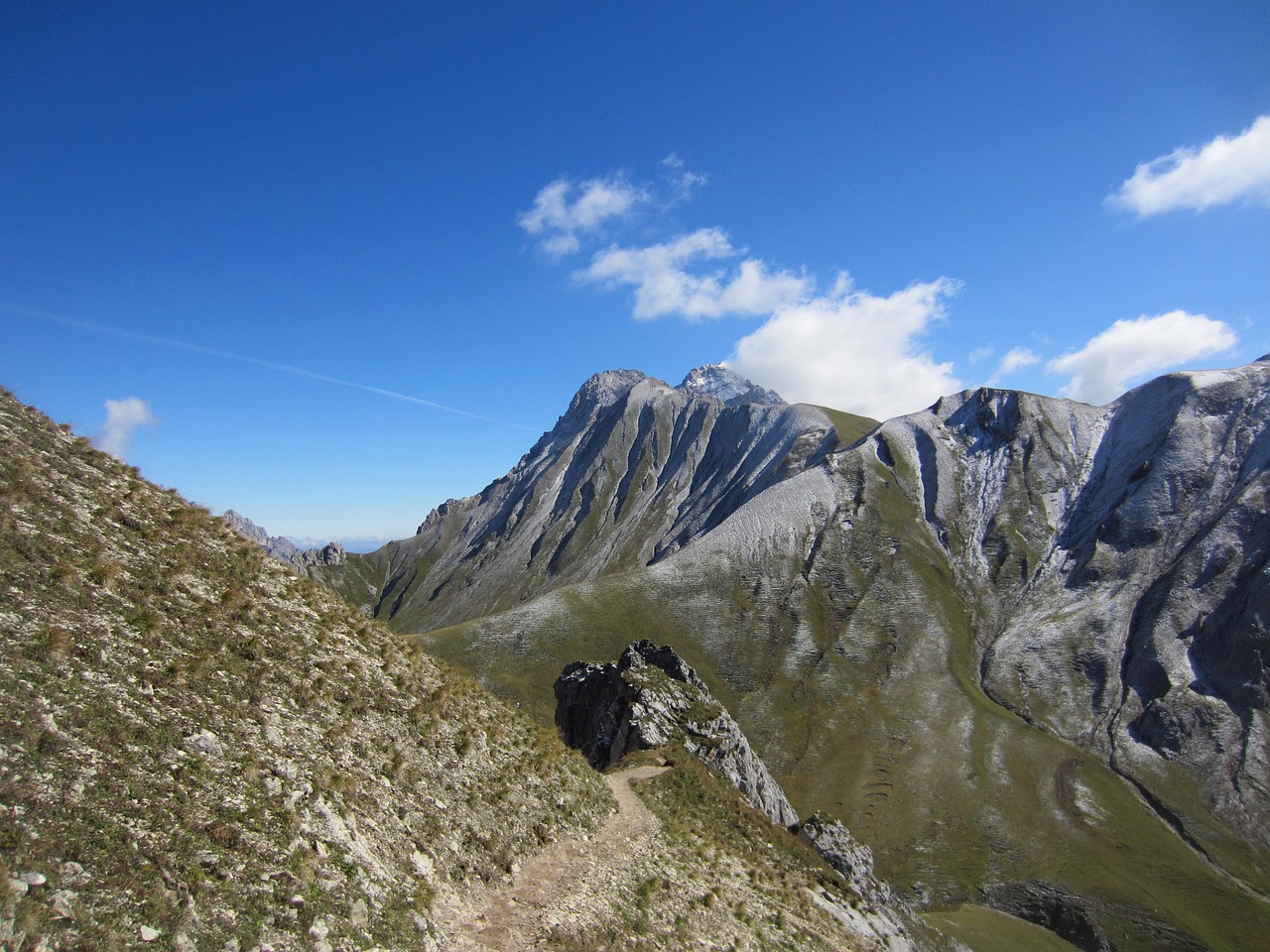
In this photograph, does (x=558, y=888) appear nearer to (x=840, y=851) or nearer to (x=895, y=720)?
(x=840, y=851)

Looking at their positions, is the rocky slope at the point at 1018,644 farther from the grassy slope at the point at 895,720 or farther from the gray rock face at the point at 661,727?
the gray rock face at the point at 661,727

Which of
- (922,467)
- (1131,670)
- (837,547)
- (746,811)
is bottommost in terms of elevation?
(1131,670)

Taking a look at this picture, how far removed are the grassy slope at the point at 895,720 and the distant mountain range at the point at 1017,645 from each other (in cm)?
41

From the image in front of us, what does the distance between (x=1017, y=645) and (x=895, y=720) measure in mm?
36120

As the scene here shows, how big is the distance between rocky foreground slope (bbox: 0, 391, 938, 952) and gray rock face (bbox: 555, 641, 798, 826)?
17.9 meters

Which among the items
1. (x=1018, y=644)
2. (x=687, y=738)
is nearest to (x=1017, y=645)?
(x=1018, y=644)

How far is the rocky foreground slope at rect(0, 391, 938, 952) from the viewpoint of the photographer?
36.0ft

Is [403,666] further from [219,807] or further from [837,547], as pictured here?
[837,547]

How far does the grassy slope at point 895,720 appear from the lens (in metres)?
76.2

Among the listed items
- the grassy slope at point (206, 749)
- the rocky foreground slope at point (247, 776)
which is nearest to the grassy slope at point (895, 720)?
the rocky foreground slope at point (247, 776)

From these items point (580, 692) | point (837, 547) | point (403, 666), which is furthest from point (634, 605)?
point (403, 666)

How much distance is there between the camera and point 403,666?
24.1m

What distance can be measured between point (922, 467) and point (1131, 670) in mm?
77013

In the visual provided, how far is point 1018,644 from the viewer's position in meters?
128
